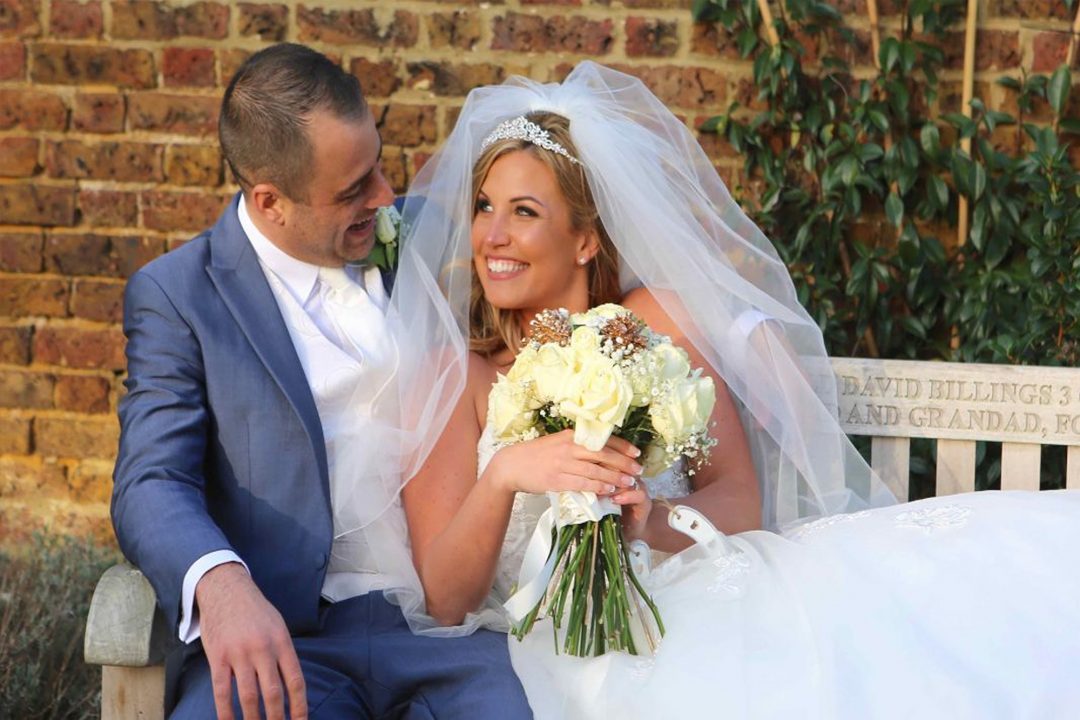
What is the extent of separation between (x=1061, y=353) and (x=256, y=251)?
2206mm

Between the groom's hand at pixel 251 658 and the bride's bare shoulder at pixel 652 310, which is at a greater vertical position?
the bride's bare shoulder at pixel 652 310

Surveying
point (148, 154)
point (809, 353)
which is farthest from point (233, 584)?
point (148, 154)

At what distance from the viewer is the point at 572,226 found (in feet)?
10.4

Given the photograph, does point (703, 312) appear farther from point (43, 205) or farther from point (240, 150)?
point (43, 205)

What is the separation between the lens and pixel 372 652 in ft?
9.48

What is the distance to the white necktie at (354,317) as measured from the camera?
3.09m

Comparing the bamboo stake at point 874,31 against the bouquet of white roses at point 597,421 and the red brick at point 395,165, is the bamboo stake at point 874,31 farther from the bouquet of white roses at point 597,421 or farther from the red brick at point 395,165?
the bouquet of white roses at point 597,421

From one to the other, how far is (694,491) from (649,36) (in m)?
1.65

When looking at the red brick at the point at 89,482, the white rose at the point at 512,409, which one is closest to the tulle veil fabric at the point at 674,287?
the white rose at the point at 512,409

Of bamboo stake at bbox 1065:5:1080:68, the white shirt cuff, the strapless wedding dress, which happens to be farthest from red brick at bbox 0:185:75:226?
bamboo stake at bbox 1065:5:1080:68

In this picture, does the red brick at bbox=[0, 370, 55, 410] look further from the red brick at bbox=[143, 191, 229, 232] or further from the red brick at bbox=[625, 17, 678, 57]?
the red brick at bbox=[625, 17, 678, 57]

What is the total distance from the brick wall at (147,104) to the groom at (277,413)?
1181 millimetres

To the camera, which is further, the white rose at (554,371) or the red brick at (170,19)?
the red brick at (170,19)

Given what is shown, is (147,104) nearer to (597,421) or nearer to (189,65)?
(189,65)
